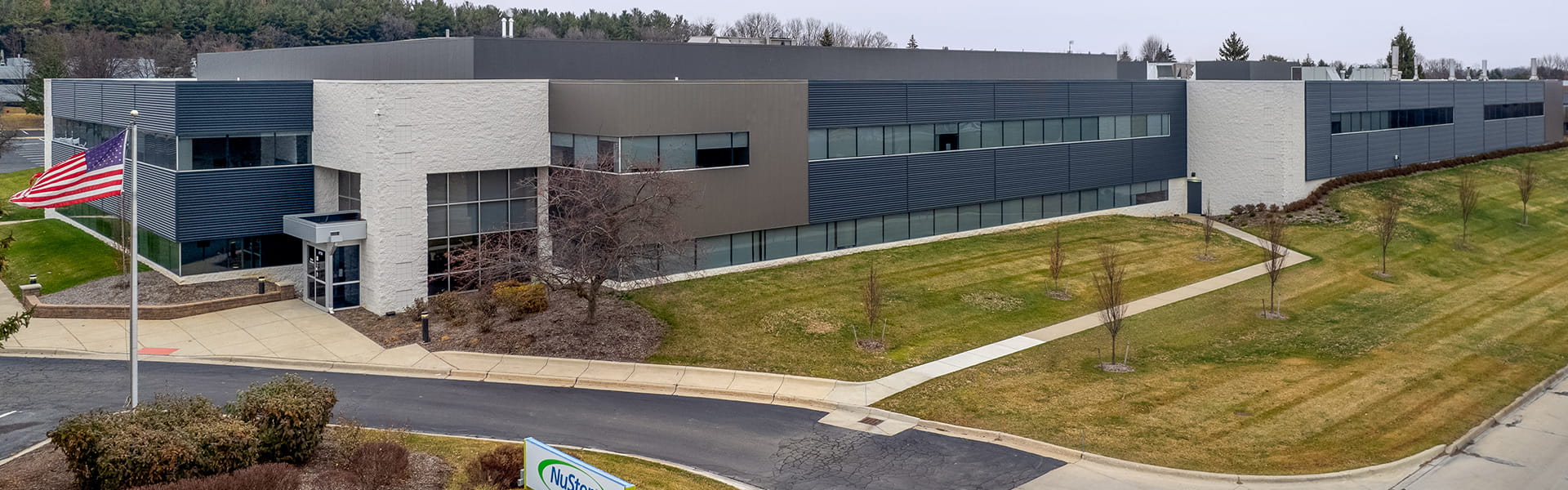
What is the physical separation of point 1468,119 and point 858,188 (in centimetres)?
4769

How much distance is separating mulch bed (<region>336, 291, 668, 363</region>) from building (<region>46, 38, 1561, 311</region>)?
1863mm

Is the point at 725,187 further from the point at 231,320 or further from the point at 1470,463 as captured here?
the point at 1470,463

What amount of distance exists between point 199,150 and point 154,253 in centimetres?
661

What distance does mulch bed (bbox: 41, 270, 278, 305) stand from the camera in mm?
35688

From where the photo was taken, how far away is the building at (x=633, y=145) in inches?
1389

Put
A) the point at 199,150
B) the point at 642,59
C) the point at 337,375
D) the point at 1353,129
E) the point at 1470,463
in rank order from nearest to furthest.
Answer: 1. the point at 1470,463
2. the point at 337,375
3. the point at 199,150
4. the point at 642,59
5. the point at 1353,129

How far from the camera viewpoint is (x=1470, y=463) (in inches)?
933

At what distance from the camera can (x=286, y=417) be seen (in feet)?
65.5

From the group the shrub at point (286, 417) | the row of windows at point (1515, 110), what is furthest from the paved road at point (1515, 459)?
the row of windows at point (1515, 110)

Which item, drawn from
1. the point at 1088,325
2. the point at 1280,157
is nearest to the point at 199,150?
the point at 1088,325

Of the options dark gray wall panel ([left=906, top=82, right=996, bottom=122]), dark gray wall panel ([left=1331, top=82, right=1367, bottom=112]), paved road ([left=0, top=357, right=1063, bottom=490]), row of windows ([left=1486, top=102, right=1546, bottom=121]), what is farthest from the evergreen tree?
paved road ([left=0, top=357, right=1063, bottom=490])

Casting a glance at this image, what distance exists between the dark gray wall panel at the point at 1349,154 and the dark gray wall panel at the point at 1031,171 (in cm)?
1647

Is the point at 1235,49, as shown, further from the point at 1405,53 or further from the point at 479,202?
the point at 479,202

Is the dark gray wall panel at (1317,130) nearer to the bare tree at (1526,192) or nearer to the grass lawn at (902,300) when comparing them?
the bare tree at (1526,192)
